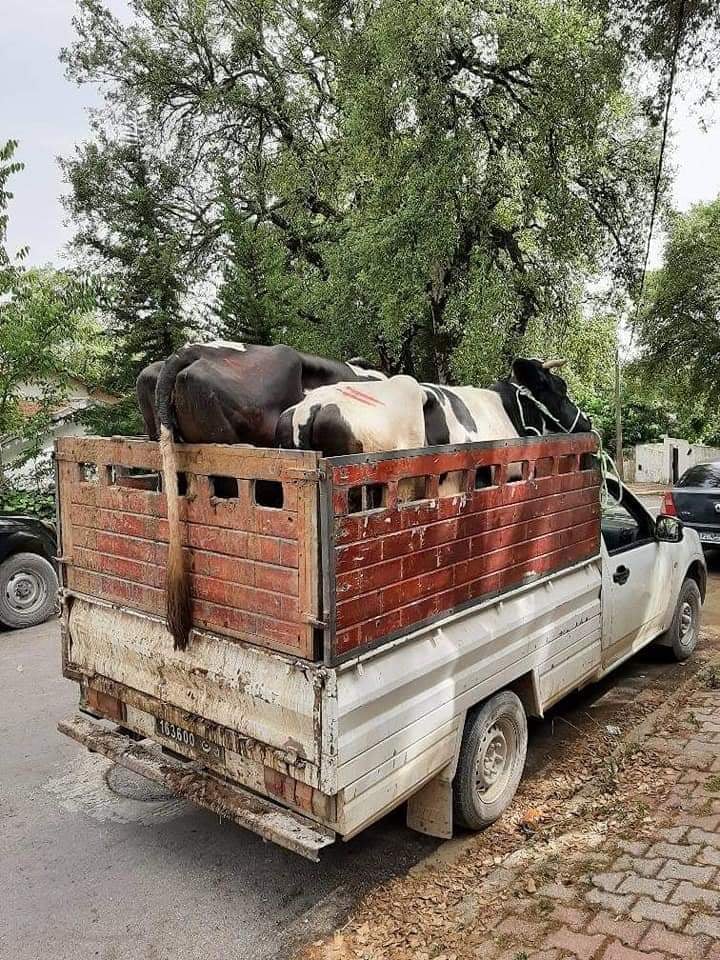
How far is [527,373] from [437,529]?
2.12m

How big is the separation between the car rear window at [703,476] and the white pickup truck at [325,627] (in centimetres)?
571

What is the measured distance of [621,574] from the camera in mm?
5102

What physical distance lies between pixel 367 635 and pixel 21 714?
3637 millimetres

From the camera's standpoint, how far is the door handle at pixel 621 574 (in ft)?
16.6

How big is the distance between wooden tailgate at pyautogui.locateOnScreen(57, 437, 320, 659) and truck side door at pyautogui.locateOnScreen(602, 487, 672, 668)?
8.82ft

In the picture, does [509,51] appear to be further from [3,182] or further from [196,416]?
[196,416]

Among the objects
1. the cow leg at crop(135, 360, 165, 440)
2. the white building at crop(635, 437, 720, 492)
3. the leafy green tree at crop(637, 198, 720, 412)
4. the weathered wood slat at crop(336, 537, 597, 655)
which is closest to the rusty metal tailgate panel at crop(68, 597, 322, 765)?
the weathered wood slat at crop(336, 537, 597, 655)

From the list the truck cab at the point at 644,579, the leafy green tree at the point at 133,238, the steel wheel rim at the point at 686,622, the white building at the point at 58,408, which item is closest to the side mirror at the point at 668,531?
the truck cab at the point at 644,579

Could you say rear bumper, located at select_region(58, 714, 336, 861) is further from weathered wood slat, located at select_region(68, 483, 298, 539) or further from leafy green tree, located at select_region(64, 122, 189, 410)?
leafy green tree, located at select_region(64, 122, 189, 410)

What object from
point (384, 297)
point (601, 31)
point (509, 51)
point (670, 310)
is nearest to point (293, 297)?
point (384, 297)

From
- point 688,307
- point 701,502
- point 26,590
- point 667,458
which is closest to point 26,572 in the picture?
point 26,590

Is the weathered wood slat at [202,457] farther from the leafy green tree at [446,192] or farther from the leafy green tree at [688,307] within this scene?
the leafy green tree at [688,307]

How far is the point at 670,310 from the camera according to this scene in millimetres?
15984

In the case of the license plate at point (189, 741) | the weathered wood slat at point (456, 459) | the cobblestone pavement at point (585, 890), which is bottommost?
the cobblestone pavement at point (585, 890)
